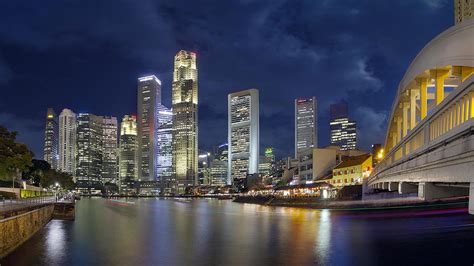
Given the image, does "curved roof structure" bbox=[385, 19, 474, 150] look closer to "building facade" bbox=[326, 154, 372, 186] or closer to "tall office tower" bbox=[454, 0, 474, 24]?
"building facade" bbox=[326, 154, 372, 186]

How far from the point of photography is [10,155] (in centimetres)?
5588

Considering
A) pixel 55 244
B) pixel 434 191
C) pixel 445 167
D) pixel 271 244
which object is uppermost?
pixel 445 167

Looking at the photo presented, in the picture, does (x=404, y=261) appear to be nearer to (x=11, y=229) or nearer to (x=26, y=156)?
(x=11, y=229)

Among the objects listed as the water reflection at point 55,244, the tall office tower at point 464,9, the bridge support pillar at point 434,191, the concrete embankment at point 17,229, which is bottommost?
the water reflection at point 55,244

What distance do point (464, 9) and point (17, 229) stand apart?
111 metres

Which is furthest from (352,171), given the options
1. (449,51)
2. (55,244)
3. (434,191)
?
(449,51)

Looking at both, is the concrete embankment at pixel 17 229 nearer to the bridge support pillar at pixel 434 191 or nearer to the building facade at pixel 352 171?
the bridge support pillar at pixel 434 191

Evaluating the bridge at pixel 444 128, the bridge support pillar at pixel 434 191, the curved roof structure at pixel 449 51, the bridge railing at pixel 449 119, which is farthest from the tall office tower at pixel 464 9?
the bridge railing at pixel 449 119

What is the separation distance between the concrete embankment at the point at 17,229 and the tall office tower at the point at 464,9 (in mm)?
95888

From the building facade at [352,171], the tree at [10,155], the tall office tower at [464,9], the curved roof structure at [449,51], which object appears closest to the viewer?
the curved roof structure at [449,51]

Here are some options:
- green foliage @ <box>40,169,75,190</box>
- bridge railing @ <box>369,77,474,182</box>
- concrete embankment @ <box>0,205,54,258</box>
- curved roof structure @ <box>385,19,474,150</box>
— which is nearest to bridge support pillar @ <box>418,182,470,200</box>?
bridge railing @ <box>369,77,474,182</box>

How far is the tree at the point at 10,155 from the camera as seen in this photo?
52.8m

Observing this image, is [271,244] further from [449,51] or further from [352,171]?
[352,171]

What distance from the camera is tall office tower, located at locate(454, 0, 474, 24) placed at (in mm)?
105725
